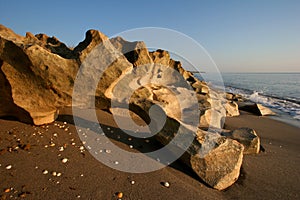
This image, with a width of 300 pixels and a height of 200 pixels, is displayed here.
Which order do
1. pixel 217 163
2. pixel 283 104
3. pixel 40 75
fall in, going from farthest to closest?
pixel 283 104 < pixel 40 75 < pixel 217 163

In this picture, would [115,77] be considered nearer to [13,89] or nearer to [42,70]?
[42,70]

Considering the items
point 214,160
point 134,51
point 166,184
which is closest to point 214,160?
point 214,160

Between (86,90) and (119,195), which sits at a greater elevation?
(86,90)

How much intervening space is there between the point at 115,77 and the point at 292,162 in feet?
12.5

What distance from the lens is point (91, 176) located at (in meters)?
2.59

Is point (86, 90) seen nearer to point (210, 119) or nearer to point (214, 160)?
point (214, 160)

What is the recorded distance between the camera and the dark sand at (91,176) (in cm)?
232

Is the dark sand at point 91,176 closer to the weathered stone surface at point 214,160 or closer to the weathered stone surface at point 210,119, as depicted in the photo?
the weathered stone surface at point 214,160

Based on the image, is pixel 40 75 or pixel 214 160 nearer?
pixel 214 160

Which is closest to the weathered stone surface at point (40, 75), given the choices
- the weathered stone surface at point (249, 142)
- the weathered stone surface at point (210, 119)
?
the weathered stone surface at point (249, 142)

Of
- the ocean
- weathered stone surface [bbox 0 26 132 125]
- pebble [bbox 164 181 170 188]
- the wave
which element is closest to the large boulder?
pebble [bbox 164 181 170 188]

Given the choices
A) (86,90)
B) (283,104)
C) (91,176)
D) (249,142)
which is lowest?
(283,104)

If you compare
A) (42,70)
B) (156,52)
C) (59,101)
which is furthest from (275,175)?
(156,52)

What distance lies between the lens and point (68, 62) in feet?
11.0
